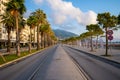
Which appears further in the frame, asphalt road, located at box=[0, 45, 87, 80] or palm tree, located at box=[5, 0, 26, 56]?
palm tree, located at box=[5, 0, 26, 56]

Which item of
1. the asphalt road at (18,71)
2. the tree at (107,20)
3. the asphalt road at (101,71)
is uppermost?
the tree at (107,20)

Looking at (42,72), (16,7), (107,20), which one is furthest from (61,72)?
(16,7)

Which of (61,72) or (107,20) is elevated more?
(107,20)

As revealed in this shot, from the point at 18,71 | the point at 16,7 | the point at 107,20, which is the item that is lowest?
the point at 18,71

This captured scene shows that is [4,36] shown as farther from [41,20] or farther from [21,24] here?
[21,24]

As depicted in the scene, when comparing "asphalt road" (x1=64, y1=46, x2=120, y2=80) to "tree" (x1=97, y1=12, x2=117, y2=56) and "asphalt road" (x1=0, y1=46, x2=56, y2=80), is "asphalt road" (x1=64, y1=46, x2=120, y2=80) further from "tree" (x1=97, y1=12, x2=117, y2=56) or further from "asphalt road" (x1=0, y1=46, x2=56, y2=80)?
"tree" (x1=97, y1=12, x2=117, y2=56)

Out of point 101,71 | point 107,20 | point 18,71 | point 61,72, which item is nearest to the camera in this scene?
point 61,72

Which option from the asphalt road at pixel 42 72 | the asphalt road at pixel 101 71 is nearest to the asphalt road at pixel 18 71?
the asphalt road at pixel 42 72

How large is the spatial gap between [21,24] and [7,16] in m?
8.69

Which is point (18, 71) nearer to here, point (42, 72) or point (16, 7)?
point (42, 72)

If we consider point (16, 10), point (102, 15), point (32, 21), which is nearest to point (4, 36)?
point (32, 21)

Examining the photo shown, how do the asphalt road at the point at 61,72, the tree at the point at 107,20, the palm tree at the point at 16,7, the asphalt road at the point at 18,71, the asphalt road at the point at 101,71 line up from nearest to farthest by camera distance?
the asphalt road at the point at 101,71, the asphalt road at the point at 61,72, the asphalt road at the point at 18,71, the tree at the point at 107,20, the palm tree at the point at 16,7

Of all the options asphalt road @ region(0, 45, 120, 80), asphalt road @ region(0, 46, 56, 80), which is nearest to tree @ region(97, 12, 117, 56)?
asphalt road @ region(0, 45, 120, 80)

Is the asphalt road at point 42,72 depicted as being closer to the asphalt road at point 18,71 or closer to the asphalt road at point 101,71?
the asphalt road at point 18,71
